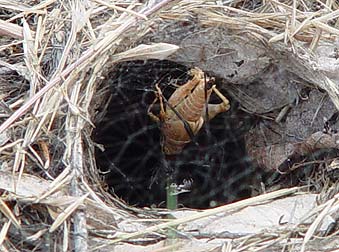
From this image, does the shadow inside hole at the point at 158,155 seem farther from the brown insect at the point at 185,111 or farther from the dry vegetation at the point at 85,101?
the dry vegetation at the point at 85,101

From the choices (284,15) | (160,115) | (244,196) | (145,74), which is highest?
(284,15)

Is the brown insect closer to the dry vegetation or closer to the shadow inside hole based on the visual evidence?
the shadow inside hole

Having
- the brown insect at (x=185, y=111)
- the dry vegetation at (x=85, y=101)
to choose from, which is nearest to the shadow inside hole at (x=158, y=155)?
the brown insect at (x=185, y=111)

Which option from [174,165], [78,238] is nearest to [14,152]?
[78,238]

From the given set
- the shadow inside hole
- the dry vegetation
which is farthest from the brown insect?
the dry vegetation

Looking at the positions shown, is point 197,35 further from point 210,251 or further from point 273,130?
point 210,251

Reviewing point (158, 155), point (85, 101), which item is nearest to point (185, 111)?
point (158, 155)

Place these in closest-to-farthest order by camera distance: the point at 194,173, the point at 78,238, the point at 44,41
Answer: the point at 78,238
the point at 44,41
the point at 194,173
